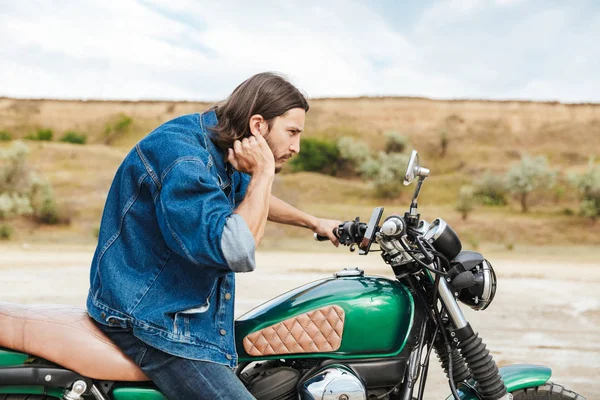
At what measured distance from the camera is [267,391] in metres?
2.51

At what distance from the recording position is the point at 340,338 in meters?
2.50

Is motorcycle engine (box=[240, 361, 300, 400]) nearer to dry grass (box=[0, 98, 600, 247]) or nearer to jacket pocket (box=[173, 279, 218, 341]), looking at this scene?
jacket pocket (box=[173, 279, 218, 341])

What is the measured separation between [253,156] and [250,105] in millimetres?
194

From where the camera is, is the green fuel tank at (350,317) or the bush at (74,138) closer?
the green fuel tank at (350,317)

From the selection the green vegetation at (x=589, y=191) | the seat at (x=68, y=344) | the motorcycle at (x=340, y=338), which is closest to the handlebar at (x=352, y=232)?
the motorcycle at (x=340, y=338)

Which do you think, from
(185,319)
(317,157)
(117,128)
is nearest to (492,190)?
(317,157)

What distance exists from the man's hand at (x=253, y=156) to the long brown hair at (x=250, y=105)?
A: 0.17 feet

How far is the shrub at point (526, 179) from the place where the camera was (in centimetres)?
4466

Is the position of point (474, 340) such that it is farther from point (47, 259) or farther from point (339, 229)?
point (47, 259)

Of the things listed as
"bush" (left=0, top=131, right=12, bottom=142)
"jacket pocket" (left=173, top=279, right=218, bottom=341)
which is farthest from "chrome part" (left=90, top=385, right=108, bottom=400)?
"bush" (left=0, top=131, right=12, bottom=142)

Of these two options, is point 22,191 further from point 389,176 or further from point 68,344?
point 68,344

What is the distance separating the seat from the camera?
2.29 meters

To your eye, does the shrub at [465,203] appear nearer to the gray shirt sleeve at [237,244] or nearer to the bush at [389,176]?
the bush at [389,176]

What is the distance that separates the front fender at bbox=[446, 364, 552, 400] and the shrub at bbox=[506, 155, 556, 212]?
4311cm
